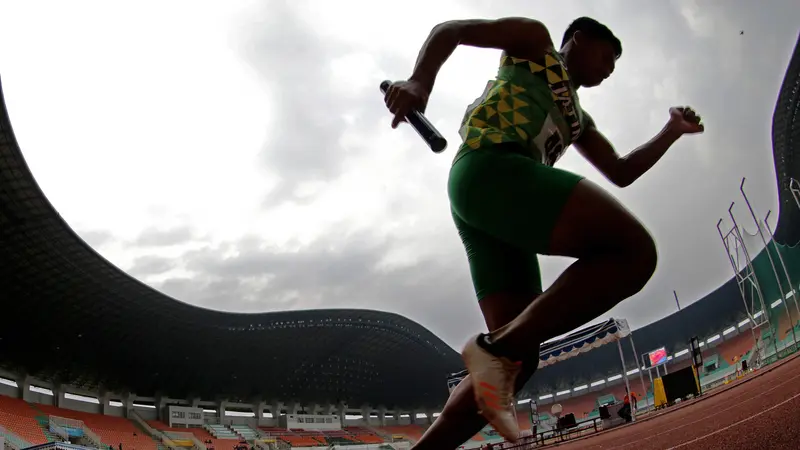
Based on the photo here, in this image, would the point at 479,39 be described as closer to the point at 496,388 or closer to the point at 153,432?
the point at 496,388

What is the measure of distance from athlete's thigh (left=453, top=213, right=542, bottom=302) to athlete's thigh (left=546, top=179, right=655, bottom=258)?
13.9 inches

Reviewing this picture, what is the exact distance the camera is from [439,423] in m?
1.45

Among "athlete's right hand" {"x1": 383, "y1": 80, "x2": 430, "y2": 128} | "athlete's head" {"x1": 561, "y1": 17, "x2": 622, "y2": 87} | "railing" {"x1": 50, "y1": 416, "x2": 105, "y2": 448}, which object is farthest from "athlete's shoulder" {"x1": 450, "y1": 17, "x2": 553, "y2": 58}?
"railing" {"x1": 50, "y1": 416, "x2": 105, "y2": 448}

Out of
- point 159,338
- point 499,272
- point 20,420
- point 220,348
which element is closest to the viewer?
point 499,272

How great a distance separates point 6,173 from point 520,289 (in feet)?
66.2

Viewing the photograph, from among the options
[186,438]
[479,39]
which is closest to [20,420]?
[186,438]

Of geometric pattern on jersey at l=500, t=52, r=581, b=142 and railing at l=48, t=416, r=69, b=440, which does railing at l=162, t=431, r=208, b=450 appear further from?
geometric pattern on jersey at l=500, t=52, r=581, b=142

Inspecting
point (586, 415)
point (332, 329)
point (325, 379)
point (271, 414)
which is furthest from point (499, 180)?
point (586, 415)

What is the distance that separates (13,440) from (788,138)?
137 feet

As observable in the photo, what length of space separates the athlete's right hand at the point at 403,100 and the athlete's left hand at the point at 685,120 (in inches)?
49.2

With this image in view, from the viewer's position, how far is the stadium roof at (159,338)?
1984 cm

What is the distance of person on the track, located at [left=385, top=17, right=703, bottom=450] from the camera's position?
1108 millimetres

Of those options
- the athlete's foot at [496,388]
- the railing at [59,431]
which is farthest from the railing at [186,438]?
the athlete's foot at [496,388]

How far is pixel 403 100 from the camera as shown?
1118 millimetres
